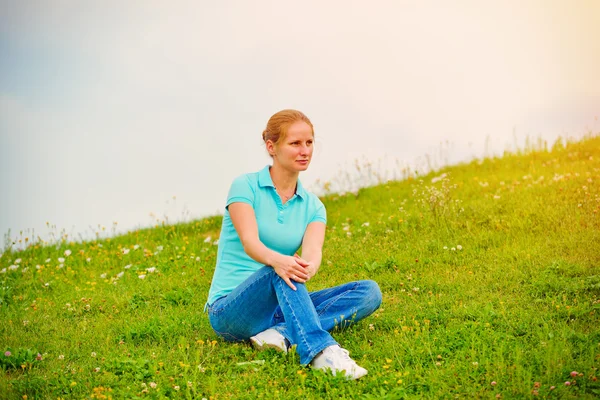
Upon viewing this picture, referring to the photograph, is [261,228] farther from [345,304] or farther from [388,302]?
[388,302]

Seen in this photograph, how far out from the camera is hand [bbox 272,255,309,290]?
15.9ft

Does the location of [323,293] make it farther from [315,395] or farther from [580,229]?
[580,229]

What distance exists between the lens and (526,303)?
637cm

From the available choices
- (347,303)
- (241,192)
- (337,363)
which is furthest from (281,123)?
(337,363)

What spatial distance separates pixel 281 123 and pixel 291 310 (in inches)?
61.2

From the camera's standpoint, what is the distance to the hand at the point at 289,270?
4.85 meters

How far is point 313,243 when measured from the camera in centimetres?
551

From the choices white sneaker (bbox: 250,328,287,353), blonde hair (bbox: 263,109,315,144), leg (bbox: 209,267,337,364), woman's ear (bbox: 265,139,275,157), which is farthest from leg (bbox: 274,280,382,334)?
blonde hair (bbox: 263,109,315,144)

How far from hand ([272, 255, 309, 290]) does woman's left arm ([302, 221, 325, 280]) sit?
323mm

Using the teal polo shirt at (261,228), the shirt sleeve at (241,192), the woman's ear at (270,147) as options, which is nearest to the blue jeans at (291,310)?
the teal polo shirt at (261,228)

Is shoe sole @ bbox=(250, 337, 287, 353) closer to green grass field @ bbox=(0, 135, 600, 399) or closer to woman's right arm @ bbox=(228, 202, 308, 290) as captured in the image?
green grass field @ bbox=(0, 135, 600, 399)

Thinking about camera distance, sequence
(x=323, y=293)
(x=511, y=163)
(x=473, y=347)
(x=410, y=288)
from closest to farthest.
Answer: (x=473, y=347) < (x=323, y=293) < (x=410, y=288) < (x=511, y=163)

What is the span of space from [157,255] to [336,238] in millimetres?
2634

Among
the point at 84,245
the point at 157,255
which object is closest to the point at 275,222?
the point at 157,255
